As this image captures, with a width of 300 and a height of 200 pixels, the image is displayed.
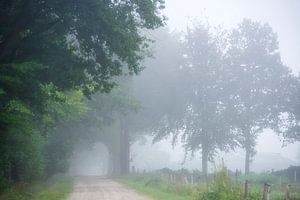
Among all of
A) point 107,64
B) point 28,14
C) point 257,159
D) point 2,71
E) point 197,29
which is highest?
point 197,29

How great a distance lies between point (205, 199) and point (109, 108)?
2781 cm

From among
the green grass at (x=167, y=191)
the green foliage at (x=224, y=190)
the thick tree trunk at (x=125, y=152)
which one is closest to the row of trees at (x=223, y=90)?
the thick tree trunk at (x=125, y=152)

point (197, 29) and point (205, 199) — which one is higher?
point (197, 29)

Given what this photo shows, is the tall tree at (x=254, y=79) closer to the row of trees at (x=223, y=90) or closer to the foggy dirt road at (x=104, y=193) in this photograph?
the row of trees at (x=223, y=90)

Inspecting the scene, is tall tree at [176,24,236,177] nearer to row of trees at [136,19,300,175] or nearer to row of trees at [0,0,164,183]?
row of trees at [136,19,300,175]

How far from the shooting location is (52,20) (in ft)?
61.4

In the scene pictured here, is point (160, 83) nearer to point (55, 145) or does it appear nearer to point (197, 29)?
point (197, 29)

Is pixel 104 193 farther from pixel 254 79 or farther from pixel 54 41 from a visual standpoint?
pixel 254 79

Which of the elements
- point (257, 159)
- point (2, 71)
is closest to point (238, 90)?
point (2, 71)

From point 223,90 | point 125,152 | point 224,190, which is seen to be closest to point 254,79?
point 223,90

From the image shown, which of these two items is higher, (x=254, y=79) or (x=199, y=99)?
(x=254, y=79)

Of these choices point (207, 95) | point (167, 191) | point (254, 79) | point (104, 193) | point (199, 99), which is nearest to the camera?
point (104, 193)

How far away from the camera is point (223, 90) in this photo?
49969 millimetres

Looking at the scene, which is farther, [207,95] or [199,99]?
[199,99]
